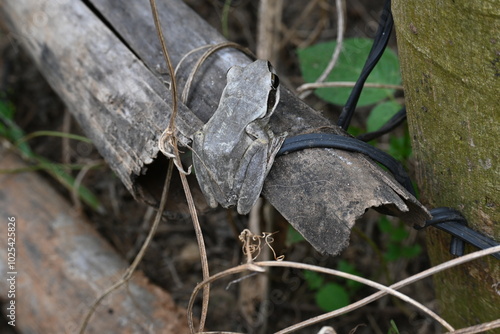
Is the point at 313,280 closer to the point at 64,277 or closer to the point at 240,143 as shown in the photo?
the point at 64,277

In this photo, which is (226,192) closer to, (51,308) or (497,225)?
(497,225)

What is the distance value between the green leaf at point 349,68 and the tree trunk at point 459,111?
51 centimetres

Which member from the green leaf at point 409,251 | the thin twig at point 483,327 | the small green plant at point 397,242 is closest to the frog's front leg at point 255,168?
the thin twig at point 483,327

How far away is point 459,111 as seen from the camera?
0.97m

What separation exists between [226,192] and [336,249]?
28 cm

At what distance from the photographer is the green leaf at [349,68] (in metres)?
1.64

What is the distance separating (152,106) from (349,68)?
0.74 m

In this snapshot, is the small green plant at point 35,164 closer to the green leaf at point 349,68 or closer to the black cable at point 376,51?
the green leaf at point 349,68

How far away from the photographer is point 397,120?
135cm

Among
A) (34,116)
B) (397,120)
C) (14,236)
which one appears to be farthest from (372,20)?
(14,236)

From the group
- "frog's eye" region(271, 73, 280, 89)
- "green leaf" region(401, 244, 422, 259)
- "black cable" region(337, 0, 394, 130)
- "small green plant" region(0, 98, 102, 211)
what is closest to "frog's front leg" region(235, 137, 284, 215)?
"frog's eye" region(271, 73, 280, 89)

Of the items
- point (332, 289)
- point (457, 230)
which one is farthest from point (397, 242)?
point (457, 230)

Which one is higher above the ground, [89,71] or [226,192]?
[89,71]

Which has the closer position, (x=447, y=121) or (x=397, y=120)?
(x=447, y=121)
